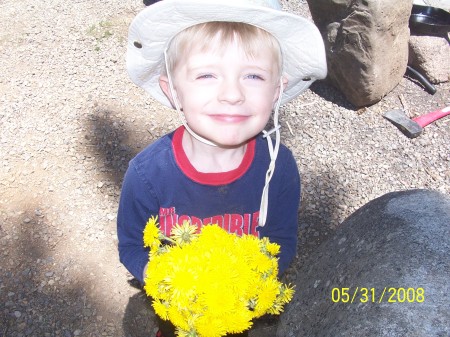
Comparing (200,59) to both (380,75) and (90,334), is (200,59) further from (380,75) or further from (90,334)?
(380,75)

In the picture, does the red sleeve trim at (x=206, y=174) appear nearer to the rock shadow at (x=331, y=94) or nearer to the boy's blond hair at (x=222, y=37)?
the boy's blond hair at (x=222, y=37)

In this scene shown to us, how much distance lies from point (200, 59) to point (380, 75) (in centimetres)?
304

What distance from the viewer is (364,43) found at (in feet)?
13.9

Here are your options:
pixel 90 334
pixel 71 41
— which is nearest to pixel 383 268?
pixel 90 334

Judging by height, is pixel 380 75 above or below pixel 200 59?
below

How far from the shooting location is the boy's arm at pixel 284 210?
211 centimetres

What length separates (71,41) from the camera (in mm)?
5000

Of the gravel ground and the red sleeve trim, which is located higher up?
the red sleeve trim

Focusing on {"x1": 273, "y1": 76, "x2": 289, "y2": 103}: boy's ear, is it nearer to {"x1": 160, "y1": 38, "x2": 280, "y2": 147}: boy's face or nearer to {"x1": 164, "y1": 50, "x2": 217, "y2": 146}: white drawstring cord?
{"x1": 160, "y1": 38, "x2": 280, "y2": 147}: boy's face

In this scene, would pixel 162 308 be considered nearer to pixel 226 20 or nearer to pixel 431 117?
pixel 226 20

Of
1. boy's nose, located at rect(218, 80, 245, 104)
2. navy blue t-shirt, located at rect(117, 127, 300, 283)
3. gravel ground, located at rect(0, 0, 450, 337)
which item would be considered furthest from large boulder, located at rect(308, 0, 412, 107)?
boy's nose, located at rect(218, 80, 245, 104)
